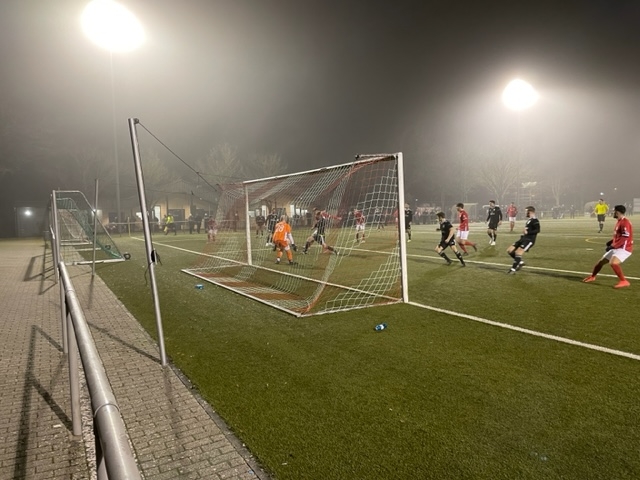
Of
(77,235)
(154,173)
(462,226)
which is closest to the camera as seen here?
(462,226)

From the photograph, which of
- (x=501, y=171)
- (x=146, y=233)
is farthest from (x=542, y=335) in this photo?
(x=501, y=171)

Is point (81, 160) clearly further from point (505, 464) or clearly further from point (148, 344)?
point (505, 464)

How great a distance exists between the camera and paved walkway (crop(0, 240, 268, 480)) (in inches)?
122

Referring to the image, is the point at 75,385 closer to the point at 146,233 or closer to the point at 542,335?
the point at 146,233

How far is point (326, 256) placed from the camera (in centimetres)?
1705

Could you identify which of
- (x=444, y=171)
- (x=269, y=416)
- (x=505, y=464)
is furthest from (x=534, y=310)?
(x=444, y=171)

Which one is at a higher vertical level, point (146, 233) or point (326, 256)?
point (146, 233)

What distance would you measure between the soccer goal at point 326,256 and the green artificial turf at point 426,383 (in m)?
1.02

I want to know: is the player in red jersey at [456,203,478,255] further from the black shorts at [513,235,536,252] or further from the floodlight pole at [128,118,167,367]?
the floodlight pole at [128,118,167,367]

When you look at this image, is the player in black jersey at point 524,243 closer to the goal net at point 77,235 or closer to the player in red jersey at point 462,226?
the player in red jersey at point 462,226

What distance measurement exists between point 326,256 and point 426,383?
41.6 feet

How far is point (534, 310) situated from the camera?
7.39 m

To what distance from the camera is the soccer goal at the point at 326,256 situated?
8523 millimetres

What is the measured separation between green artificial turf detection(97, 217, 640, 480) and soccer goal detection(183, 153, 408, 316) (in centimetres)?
102
